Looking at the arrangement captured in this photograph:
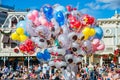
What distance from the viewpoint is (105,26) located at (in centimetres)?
5266

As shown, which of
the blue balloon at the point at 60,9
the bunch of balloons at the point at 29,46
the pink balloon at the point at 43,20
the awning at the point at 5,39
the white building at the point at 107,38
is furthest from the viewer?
the awning at the point at 5,39

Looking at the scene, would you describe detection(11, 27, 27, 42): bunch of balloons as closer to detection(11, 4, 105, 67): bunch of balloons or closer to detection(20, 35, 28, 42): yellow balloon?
detection(20, 35, 28, 42): yellow balloon

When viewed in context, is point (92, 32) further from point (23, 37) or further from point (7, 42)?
point (7, 42)

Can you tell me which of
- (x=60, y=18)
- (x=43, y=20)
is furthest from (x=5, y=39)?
(x=60, y=18)

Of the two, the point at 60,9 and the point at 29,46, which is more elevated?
the point at 60,9

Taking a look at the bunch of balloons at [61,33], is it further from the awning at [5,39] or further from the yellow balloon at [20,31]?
the awning at [5,39]

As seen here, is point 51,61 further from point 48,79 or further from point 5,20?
point 5,20

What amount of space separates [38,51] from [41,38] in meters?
0.87

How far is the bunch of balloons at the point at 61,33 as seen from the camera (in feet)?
58.2

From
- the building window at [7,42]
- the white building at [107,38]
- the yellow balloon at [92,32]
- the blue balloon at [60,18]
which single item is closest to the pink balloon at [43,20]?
the blue balloon at [60,18]

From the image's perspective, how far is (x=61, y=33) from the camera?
17.8 meters

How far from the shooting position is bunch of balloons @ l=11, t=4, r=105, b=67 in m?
17.8

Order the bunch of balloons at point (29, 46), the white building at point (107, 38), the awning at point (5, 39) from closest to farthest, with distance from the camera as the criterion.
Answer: the bunch of balloons at point (29, 46)
the white building at point (107, 38)
the awning at point (5, 39)

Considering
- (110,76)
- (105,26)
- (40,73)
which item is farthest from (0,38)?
(110,76)
